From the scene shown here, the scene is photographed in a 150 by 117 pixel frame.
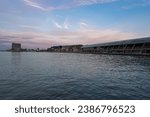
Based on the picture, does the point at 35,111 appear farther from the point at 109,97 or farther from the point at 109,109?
the point at 109,97

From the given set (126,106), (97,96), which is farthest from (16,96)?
(126,106)

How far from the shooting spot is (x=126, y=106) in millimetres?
7984

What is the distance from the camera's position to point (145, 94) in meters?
13.4

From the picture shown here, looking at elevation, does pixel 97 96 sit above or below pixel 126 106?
below

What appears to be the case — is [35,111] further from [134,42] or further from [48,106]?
[134,42]

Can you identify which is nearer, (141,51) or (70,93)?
(70,93)

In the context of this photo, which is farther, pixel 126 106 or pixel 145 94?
pixel 145 94

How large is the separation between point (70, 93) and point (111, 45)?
365 feet

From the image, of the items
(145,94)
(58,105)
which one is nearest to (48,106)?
(58,105)

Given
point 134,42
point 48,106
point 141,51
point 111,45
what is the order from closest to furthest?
point 48,106
point 141,51
point 134,42
point 111,45

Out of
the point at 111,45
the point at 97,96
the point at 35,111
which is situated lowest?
the point at 97,96

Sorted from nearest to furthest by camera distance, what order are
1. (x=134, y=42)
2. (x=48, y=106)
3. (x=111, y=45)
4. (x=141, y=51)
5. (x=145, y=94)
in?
(x=48, y=106)
(x=145, y=94)
(x=141, y=51)
(x=134, y=42)
(x=111, y=45)

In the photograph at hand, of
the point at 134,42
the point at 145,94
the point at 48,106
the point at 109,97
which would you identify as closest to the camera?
the point at 48,106

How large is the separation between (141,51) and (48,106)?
82.2 m
